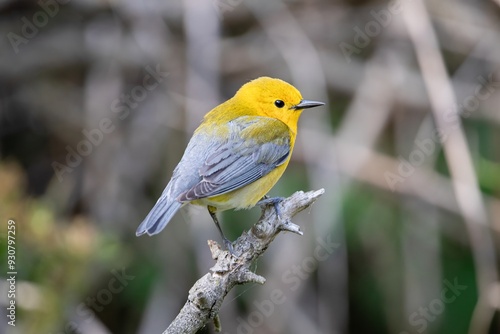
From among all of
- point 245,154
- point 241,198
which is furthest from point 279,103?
point 241,198

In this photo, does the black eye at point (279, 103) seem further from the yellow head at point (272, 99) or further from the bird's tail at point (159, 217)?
the bird's tail at point (159, 217)

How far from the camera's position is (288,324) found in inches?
206

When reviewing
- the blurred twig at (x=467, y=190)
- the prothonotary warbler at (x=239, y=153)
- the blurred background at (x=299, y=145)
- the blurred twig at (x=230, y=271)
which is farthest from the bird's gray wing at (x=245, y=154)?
the blurred twig at (x=467, y=190)

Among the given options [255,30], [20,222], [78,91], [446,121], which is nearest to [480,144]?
[446,121]

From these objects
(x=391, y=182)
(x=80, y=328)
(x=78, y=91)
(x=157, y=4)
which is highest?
(x=157, y=4)

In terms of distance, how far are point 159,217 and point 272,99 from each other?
4.08 ft

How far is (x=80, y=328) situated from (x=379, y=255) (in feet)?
7.51

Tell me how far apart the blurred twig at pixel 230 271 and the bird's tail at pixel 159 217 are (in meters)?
0.36

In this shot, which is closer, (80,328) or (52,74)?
(80,328)

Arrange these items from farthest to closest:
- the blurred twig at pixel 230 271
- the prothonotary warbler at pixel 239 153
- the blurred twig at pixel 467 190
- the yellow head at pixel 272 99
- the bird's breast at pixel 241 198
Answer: the blurred twig at pixel 467 190 < the yellow head at pixel 272 99 < the bird's breast at pixel 241 198 < the prothonotary warbler at pixel 239 153 < the blurred twig at pixel 230 271

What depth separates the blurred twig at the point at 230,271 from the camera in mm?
2654

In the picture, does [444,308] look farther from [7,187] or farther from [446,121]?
[7,187]

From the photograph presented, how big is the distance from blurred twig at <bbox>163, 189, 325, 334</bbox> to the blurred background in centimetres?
186

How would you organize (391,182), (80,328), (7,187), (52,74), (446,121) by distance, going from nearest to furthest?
(7,187), (80,328), (446,121), (391,182), (52,74)
